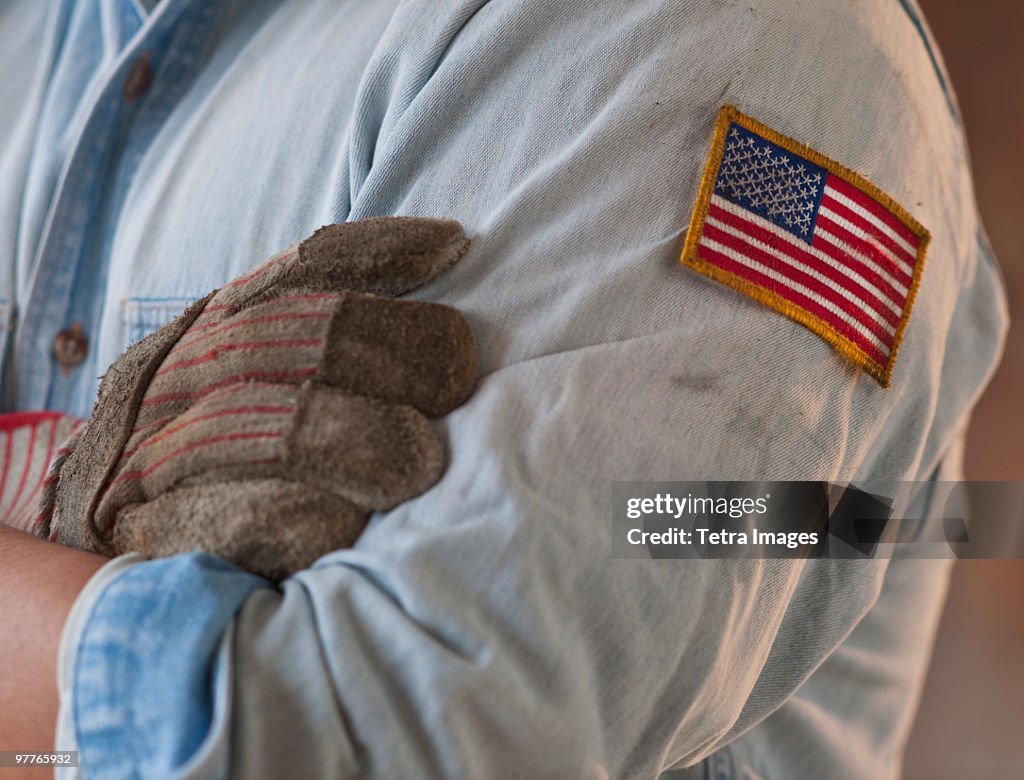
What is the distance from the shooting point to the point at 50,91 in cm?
99

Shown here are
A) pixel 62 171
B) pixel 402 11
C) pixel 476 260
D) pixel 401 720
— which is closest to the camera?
pixel 401 720

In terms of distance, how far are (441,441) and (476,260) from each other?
115mm

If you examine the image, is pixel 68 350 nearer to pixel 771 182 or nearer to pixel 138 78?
pixel 138 78

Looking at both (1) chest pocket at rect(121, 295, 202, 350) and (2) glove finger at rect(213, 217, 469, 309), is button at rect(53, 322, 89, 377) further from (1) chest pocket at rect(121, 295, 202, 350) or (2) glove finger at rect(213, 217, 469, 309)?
(2) glove finger at rect(213, 217, 469, 309)

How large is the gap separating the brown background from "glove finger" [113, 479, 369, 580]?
1.41 metres

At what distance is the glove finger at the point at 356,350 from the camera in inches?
20.6

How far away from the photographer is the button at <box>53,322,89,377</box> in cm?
87

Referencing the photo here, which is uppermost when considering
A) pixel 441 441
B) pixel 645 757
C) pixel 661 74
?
pixel 661 74

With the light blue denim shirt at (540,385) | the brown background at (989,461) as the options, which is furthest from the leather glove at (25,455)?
the brown background at (989,461)

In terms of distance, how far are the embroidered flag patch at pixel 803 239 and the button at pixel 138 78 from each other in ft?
1.90

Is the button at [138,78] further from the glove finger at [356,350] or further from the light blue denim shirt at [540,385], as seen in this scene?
the glove finger at [356,350]

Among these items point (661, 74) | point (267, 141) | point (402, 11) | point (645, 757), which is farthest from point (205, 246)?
point (645, 757)

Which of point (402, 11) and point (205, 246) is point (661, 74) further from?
point (205, 246)

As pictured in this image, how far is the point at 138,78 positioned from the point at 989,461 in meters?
1.43
